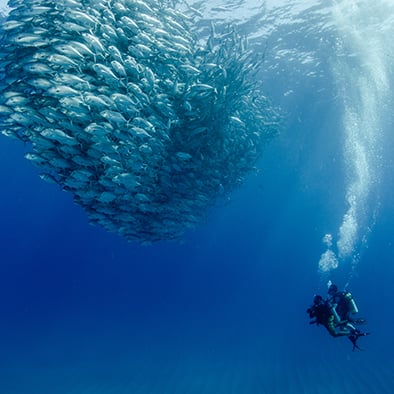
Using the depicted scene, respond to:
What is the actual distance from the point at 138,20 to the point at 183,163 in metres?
4.27

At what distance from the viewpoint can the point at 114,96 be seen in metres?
6.25

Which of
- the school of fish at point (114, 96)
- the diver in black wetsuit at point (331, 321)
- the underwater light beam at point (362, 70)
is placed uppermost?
the underwater light beam at point (362, 70)

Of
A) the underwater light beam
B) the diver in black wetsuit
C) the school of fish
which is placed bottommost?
the diver in black wetsuit

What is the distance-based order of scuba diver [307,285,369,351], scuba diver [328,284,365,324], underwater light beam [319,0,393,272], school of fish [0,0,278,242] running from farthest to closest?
underwater light beam [319,0,393,272] < scuba diver [328,284,365,324] < scuba diver [307,285,369,351] < school of fish [0,0,278,242]

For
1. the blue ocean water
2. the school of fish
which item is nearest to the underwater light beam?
the blue ocean water

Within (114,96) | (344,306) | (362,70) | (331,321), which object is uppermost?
(362,70)

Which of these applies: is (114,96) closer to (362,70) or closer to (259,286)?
(362,70)

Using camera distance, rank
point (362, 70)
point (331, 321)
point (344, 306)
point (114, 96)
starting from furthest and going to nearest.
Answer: point (362, 70), point (344, 306), point (331, 321), point (114, 96)

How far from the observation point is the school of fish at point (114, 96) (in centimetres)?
624

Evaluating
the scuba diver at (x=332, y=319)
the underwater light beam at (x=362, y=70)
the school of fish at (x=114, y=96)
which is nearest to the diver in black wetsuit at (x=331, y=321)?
the scuba diver at (x=332, y=319)

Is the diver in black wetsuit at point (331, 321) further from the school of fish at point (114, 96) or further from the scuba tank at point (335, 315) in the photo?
the school of fish at point (114, 96)

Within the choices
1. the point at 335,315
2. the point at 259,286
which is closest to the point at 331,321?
the point at 335,315

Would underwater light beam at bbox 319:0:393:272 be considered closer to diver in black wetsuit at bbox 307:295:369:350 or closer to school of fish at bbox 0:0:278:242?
diver in black wetsuit at bbox 307:295:369:350

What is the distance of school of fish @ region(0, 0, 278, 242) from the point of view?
246 inches
